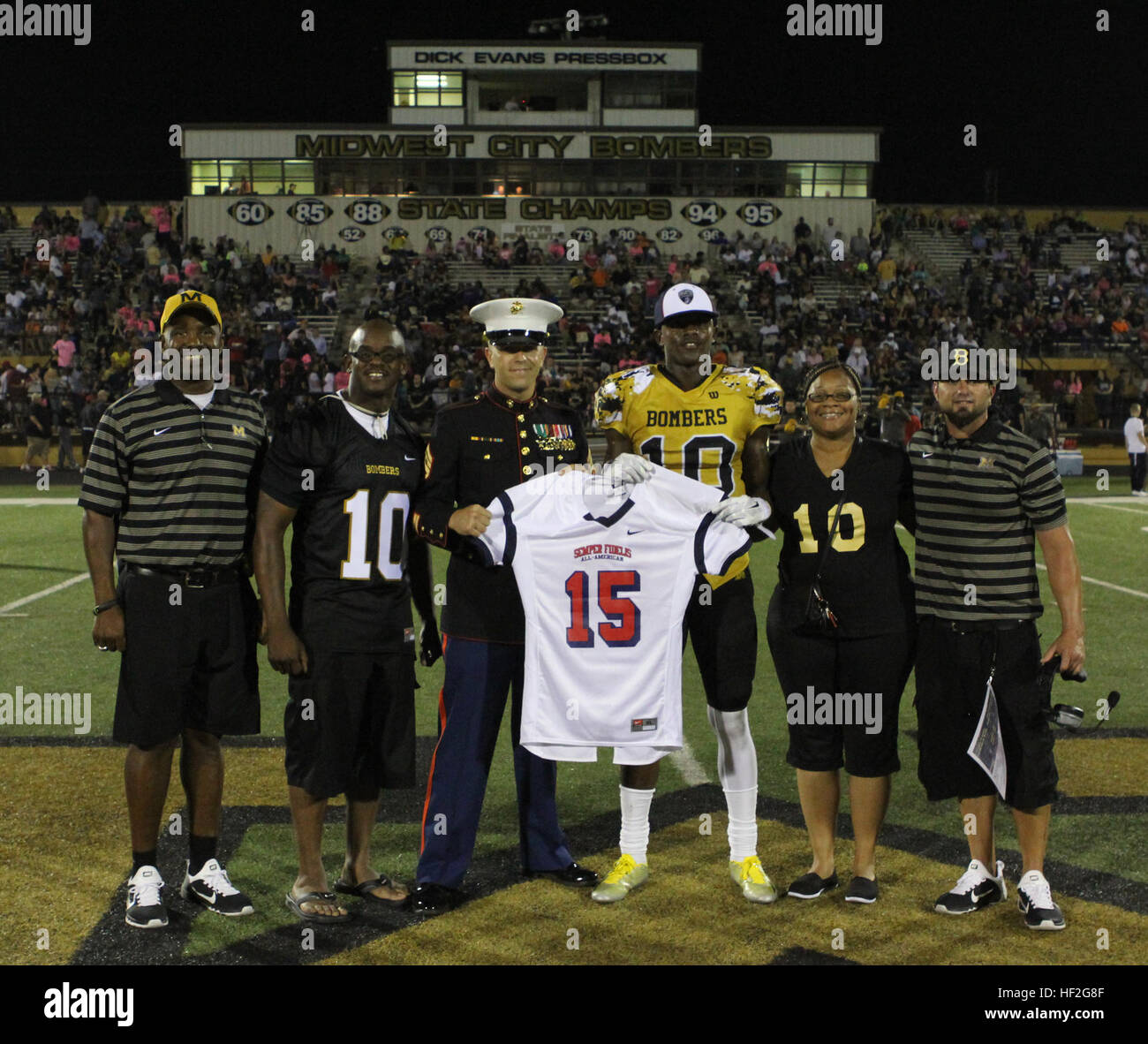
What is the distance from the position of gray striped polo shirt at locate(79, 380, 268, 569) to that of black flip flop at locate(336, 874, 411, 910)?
53.8 inches

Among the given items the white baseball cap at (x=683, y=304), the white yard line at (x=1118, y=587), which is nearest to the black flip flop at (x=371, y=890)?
the white baseball cap at (x=683, y=304)

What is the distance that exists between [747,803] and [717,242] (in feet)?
115

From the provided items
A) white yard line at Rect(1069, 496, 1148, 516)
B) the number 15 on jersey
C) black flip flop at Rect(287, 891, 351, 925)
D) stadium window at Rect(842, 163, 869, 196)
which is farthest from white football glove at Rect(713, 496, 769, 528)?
stadium window at Rect(842, 163, 869, 196)

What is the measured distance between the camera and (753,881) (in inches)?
191

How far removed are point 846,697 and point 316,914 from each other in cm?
218

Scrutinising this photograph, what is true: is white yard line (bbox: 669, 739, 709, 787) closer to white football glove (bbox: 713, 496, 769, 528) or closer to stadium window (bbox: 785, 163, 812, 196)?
white football glove (bbox: 713, 496, 769, 528)

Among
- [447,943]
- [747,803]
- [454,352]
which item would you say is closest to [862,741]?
[747,803]

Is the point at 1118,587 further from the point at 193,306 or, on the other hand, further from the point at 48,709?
the point at 193,306

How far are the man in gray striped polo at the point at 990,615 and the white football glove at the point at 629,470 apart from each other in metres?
1.12

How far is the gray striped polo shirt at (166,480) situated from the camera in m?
4.68

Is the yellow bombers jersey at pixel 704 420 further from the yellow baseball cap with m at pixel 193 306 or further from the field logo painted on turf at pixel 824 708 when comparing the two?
the yellow baseball cap with m at pixel 193 306

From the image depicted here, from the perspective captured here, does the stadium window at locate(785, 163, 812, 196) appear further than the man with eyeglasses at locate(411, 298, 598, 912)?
Yes

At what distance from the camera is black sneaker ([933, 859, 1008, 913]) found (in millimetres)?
4676
